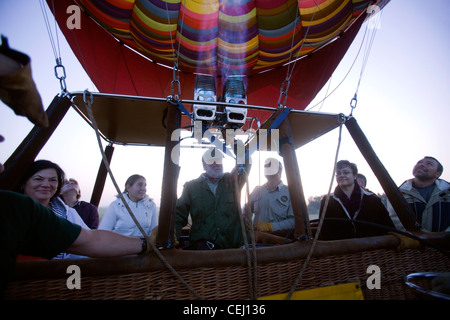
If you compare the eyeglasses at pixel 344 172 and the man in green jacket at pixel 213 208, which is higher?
the eyeglasses at pixel 344 172

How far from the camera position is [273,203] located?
2549 mm

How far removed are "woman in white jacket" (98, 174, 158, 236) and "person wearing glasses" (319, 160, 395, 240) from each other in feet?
6.20

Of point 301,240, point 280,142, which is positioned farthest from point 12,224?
point 280,142

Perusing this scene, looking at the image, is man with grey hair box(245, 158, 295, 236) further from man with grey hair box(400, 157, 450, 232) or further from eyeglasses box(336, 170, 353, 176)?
man with grey hair box(400, 157, 450, 232)

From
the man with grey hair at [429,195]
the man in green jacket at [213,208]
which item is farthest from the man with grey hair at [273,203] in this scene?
the man with grey hair at [429,195]

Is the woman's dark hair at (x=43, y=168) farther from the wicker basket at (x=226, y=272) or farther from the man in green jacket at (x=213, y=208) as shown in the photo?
the man in green jacket at (x=213, y=208)

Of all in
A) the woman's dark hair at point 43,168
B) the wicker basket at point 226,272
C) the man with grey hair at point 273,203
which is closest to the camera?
the wicker basket at point 226,272

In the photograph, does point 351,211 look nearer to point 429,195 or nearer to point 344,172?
point 344,172

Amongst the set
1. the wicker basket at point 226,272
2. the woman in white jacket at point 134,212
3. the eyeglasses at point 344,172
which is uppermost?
the eyeglasses at point 344,172

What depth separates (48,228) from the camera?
0.74 meters


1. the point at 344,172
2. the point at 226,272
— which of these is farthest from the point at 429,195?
the point at 226,272

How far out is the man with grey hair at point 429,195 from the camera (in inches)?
79.1

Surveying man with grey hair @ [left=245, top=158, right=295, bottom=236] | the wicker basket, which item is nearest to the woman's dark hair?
the wicker basket

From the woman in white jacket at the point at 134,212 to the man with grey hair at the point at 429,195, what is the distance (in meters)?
2.81
